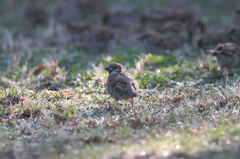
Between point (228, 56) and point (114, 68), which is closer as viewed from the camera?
point (114, 68)

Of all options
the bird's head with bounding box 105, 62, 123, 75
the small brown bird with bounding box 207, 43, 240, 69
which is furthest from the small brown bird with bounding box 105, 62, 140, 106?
the small brown bird with bounding box 207, 43, 240, 69

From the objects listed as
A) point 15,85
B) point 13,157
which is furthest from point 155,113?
point 15,85

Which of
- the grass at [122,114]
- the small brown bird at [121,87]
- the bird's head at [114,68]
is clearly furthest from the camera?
the bird's head at [114,68]

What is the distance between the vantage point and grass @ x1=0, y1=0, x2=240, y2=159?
14.3 feet

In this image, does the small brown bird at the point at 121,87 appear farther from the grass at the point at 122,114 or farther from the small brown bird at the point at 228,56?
the small brown bird at the point at 228,56

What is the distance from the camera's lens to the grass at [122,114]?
437 centimetres

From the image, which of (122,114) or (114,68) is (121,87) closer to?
(122,114)

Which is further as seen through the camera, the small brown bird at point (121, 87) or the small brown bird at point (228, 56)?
the small brown bird at point (228, 56)

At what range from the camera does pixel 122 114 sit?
19.9 feet

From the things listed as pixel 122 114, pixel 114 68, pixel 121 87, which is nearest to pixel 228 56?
pixel 114 68

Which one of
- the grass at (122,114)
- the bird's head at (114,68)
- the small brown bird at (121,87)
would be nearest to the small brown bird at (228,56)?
the grass at (122,114)

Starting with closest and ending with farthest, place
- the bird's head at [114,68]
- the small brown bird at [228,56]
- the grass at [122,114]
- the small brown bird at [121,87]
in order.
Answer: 1. the grass at [122,114]
2. the small brown bird at [121,87]
3. the bird's head at [114,68]
4. the small brown bird at [228,56]

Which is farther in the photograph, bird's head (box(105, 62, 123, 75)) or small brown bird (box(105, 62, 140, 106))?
bird's head (box(105, 62, 123, 75))

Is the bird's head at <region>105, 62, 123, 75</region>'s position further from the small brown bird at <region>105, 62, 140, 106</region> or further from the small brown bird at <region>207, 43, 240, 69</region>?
the small brown bird at <region>207, 43, 240, 69</region>
